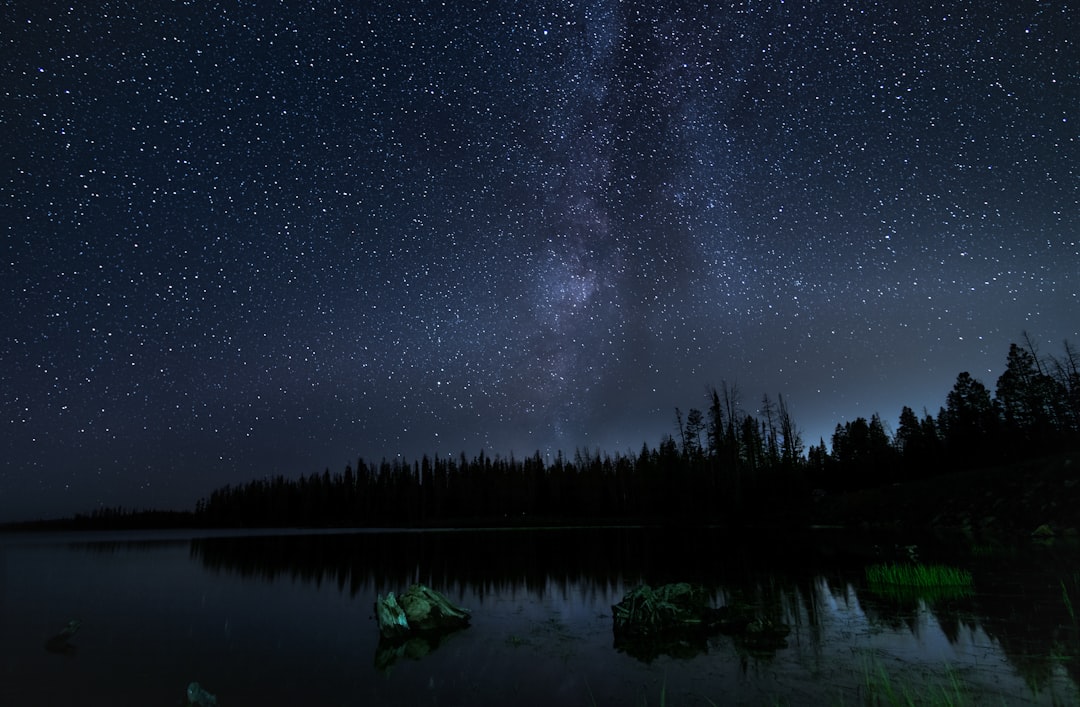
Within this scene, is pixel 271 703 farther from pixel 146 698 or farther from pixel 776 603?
pixel 776 603

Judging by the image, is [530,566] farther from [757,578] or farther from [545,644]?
[545,644]

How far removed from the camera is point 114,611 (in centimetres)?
2641

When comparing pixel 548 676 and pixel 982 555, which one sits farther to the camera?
pixel 982 555

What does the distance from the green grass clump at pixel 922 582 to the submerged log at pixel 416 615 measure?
57.1 feet

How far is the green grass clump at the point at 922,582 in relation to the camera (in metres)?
22.4

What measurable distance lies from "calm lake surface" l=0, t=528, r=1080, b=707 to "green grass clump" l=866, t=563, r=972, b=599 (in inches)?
25.1

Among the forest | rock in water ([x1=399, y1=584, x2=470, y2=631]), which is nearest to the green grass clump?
rock in water ([x1=399, y1=584, x2=470, y2=631])

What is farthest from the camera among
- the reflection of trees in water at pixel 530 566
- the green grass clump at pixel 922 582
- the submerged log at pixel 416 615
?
the reflection of trees in water at pixel 530 566

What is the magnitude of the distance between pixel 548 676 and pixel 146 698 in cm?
957

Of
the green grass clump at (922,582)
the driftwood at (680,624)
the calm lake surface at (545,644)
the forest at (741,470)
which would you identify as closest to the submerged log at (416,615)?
the calm lake surface at (545,644)

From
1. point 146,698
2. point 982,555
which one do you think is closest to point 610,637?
point 146,698

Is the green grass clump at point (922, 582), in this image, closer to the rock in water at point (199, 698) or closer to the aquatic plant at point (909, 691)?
the aquatic plant at point (909, 691)

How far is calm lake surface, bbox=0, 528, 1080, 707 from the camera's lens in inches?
492

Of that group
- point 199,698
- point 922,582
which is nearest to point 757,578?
point 922,582
